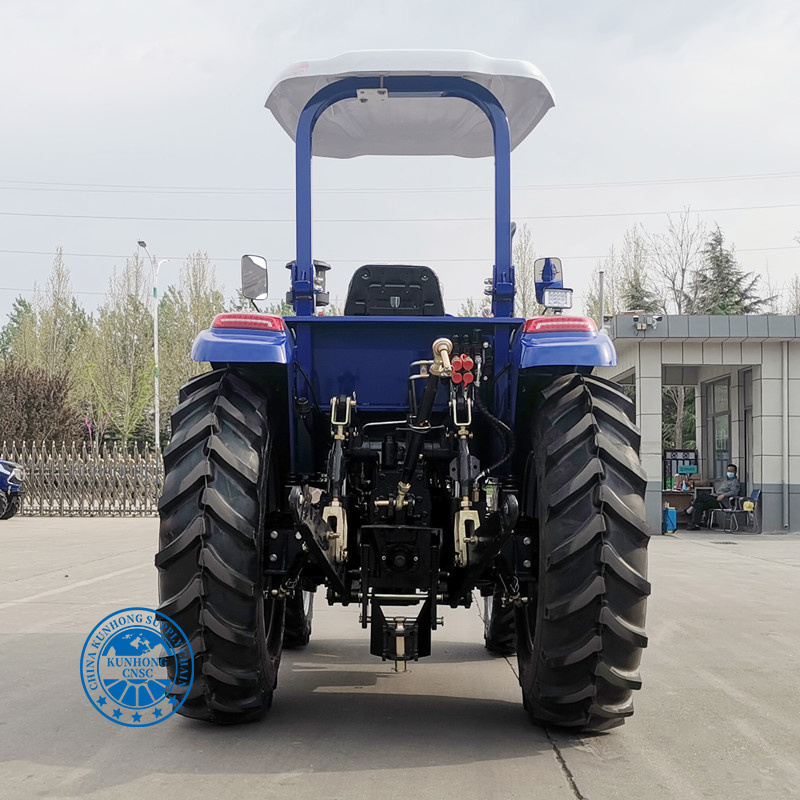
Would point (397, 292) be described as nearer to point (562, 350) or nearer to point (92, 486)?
point (562, 350)

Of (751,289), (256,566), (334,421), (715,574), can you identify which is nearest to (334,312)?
(334,421)

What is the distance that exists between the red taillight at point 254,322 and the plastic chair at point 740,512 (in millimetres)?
18783

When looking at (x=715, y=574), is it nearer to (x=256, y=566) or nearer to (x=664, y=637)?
(x=664, y=637)

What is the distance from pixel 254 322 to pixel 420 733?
2.15m

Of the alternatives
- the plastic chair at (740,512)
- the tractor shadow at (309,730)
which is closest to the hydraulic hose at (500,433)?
the tractor shadow at (309,730)

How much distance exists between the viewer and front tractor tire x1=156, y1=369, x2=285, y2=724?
14.8 ft

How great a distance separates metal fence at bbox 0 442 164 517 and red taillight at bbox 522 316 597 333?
21.7 meters

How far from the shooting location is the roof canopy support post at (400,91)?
5.32m

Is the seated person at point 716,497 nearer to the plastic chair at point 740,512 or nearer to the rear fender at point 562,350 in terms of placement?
the plastic chair at point 740,512

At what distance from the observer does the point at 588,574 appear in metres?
4.50

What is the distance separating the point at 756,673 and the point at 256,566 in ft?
12.6

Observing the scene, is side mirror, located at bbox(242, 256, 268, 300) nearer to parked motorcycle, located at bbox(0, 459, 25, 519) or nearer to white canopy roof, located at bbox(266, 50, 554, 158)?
white canopy roof, located at bbox(266, 50, 554, 158)
